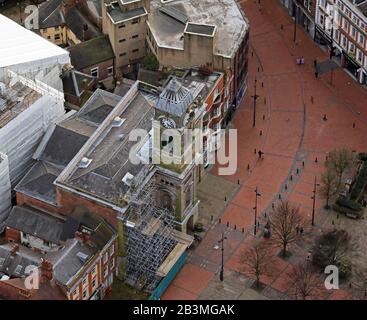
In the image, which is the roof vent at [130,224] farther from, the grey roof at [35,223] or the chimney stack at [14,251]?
the chimney stack at [14,251]

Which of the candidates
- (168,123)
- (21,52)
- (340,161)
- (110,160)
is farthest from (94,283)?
(21,52)

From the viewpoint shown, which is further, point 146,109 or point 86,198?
point 146,109

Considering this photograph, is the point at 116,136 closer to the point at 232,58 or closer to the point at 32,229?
the point at 32,229

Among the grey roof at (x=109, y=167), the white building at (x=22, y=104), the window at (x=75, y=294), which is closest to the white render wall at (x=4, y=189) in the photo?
the white building at (x=22, y=104)

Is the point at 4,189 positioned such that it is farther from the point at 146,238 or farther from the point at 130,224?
the point at 146,238

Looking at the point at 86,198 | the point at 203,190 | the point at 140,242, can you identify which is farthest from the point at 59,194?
the point at 203,190

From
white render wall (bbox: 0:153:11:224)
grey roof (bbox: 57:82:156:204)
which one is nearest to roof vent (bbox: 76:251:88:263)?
grey roof (bbox: 57:82:156:204)

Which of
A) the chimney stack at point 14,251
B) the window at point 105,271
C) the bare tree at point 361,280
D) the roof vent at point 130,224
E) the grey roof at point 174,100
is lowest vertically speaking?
the bare tree at point 361,280
